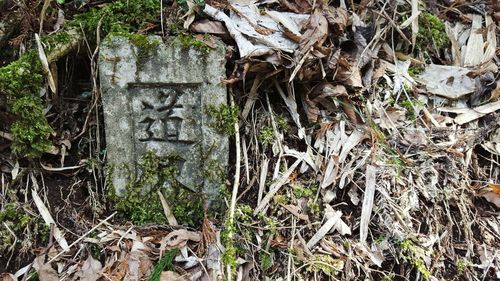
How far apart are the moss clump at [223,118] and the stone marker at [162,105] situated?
0.06 feet

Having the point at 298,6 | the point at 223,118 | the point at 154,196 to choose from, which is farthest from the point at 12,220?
the point at 298,6

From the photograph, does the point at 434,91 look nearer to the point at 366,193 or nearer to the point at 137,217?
the point at 366,193

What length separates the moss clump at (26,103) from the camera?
2258 millimetres

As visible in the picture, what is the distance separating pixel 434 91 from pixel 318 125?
80 centimetres

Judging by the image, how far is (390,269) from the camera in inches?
90.0

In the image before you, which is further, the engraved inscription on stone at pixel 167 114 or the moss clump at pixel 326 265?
the engraved inscription on stone at pixel 167 114

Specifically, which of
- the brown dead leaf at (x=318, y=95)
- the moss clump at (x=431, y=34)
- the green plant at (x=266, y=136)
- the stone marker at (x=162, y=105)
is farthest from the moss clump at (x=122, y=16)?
the moss clump at (x=431, y=34)

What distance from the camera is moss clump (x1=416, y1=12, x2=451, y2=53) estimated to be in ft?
9.70

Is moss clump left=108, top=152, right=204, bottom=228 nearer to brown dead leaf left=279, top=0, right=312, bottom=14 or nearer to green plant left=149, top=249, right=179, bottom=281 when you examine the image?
green plant left=149, top=249, right=179, bottom=281

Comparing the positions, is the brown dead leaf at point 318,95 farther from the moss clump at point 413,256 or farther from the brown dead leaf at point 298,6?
the moss clump at point 413,256

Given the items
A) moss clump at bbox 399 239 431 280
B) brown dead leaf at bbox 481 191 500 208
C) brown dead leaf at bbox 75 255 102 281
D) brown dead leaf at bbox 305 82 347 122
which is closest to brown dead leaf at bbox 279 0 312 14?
brown dead leaf at bbox 305 82 347 122

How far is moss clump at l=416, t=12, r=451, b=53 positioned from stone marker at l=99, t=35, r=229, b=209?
1347 mm

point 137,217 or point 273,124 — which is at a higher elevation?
point 273,124

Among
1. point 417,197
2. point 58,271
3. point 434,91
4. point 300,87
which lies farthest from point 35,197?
point 434,91
